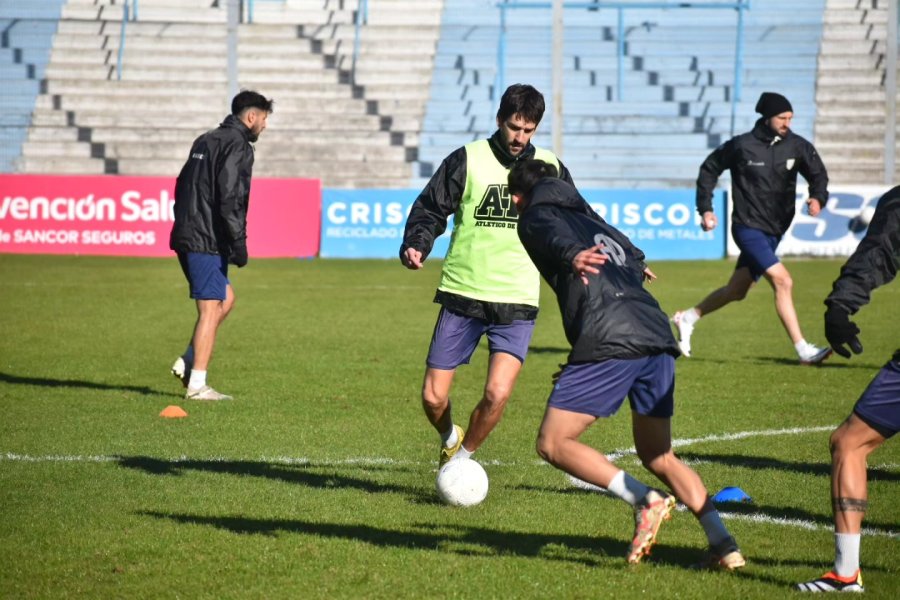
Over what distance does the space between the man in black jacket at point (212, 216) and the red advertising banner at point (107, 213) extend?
554 inches

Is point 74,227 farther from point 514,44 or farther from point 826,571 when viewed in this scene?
point 826,571

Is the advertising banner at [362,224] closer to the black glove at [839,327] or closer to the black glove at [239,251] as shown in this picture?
the black glove at [239,251]

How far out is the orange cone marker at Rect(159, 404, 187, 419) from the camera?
929cm

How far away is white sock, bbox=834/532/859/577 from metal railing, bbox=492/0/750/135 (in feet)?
87.5

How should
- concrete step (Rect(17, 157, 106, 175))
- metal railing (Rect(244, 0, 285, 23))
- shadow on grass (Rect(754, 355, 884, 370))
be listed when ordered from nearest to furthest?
shadow on grass (Rect(754, 355, 884, 370))
concrete step (Rect(17, 157, 106, 175))
metal railing (Rect(244, 0, 285, 23))

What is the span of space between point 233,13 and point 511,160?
24743 mm

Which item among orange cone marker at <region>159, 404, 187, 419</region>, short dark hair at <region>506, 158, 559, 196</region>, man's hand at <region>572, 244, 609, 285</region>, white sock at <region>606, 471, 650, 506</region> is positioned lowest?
orange cone marker at <region>159, 404, 187, 419</region>

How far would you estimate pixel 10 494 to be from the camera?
6.79 m

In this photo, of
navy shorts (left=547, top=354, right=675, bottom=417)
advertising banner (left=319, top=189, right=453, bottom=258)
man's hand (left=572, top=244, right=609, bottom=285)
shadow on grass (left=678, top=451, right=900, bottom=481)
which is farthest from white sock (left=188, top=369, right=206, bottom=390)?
advertising banner (left=319, top=189, right=453, bottom=258)

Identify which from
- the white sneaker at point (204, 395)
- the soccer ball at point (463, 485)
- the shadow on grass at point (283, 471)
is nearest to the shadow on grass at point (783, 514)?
the soccer ball at point (463, 485)

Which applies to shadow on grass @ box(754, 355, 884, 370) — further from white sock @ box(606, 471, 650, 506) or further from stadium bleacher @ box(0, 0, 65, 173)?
stadium bleacher @ box(0, 0, 65, 173)

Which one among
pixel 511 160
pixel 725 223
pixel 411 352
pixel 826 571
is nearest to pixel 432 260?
pixel 725 223

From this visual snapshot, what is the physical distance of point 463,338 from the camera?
6.98 meters

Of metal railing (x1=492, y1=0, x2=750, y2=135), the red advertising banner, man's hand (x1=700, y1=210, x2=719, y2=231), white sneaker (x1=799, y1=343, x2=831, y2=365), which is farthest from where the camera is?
metal railing (x1=492, y1=0, x2=750, y2=135)
